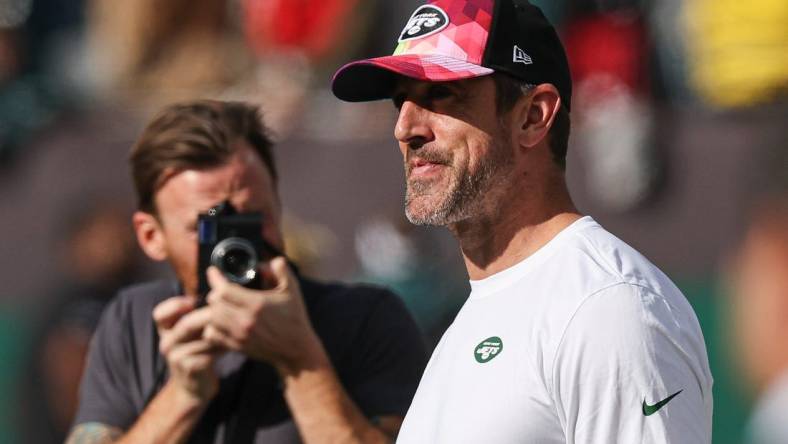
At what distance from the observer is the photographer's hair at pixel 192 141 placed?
3.19 m

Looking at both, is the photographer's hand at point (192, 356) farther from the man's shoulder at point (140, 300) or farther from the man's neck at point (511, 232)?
the man's neck at point (511, 232)

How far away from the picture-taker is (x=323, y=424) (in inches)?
114

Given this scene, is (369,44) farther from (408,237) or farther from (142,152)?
(142,152)

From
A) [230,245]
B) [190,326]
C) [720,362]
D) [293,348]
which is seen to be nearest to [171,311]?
[190,326]

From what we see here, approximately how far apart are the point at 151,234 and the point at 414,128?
3.59ft

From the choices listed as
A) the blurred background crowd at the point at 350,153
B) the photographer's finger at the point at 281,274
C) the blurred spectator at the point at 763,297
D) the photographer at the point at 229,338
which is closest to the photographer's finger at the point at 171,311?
the photographer at the point at 229,338

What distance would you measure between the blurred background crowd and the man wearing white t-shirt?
3322 mm

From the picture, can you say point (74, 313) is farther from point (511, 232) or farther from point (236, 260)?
point (511, 232)

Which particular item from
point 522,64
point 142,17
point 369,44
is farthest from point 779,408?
point 142,17

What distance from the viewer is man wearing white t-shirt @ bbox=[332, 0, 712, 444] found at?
200 centimetres

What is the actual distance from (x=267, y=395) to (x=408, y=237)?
339cm

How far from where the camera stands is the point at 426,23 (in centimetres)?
251

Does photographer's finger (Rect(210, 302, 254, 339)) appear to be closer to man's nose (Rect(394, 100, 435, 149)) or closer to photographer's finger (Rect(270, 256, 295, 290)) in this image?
photographer's finger (Rect(270, 256, 295, 290))

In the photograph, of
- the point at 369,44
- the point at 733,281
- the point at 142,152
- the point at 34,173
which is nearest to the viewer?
the point at 142,152
